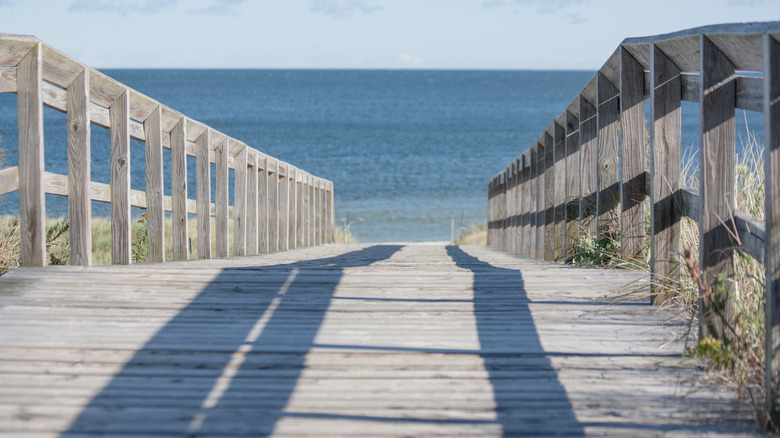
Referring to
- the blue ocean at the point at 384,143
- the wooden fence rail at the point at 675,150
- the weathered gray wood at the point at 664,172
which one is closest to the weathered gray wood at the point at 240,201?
the blue ocean at the point at 384,143

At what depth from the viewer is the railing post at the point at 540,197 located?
8.42 meters

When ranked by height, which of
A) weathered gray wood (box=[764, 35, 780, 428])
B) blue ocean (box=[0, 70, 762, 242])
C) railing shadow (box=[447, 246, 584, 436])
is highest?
blue ocean (box=[0, 70, 762, 242])

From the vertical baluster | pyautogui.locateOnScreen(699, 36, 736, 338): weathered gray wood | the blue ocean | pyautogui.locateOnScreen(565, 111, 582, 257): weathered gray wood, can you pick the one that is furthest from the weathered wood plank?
pyautogui.locateOnScreen(699, 36, 736, 338): weathered gray wood

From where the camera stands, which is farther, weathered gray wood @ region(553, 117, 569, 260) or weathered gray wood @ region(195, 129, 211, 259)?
weathered gray wood @ region(553, 117, 569, 260)

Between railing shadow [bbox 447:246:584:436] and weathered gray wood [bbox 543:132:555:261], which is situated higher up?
weathered gray wood [bbox 543:132:555:261]

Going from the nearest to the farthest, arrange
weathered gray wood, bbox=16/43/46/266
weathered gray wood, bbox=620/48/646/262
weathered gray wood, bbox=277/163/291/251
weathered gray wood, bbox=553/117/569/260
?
→ weathered gray wood, bbox=16/43/46/266 < weathered gray wood, bbox=620/48/646/262 < weathered gray wood, bbox=553/117/569/260 < weathered gray wood, bbox=277/163/291/251

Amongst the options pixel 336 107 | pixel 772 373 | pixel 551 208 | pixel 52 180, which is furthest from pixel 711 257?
pixel 336 107

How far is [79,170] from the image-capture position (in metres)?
4.82

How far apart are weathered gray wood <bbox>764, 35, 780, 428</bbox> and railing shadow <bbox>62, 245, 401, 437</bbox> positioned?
1.77 m

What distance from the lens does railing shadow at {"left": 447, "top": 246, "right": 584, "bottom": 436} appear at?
2664 millimetres

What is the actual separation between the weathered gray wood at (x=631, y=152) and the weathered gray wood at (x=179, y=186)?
3636mm

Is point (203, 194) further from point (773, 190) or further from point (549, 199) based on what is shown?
point (773, 190)

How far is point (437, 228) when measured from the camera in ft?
81.1

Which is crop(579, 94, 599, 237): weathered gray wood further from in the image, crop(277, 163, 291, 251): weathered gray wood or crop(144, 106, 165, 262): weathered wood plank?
crop(277, 163, 291, 251): weathered gray wood
